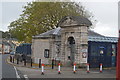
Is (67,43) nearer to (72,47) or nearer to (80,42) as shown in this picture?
(72,47)

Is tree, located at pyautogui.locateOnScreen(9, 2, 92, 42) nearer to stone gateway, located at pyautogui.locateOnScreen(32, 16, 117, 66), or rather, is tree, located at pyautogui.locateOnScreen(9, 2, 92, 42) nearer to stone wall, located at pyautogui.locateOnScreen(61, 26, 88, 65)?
stone gateway, located at pyautogui.locateOnScreen(32, 16, 117, 66)

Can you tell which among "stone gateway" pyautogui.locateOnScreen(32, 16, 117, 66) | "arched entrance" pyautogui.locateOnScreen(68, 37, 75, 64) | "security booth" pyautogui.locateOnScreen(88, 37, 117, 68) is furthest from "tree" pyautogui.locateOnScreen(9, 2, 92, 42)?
"security booth" pyautogui.locateOnScreen(88, 37, 117, 68)

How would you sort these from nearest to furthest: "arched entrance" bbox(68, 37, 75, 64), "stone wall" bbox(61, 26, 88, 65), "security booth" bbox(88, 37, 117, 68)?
"stone wall" bbox(61, 26, 88, 65) → "security booth" bbox(88, 37, 117, 68) → "arched entrance" bbox(68, 37, 75, 64)

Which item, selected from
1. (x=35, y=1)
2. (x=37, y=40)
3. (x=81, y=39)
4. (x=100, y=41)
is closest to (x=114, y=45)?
(x=100, y=41)

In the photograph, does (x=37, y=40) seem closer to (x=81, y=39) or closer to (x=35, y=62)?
(x=35, y=62)

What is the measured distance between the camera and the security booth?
80.0 feet

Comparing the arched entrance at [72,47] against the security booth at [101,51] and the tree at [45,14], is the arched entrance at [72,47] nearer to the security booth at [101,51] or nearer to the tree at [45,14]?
the security booth at [101,51]

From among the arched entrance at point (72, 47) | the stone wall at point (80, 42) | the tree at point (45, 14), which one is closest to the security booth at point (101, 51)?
the stone wall at point (80, 42)

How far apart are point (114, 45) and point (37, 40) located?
32.4ft

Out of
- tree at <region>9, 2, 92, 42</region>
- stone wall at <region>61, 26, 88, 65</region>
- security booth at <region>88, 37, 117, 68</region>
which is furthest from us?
tree at <region>9, 2, 92, 42</region>

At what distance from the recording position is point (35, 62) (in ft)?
104

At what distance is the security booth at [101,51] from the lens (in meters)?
24.4

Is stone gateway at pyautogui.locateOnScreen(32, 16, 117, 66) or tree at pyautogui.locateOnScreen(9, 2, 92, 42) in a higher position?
tree at pyautogui.locateOnScreen(9, 2, 92, 42)

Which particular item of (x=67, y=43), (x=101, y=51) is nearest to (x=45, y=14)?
(x=67, y=43)
